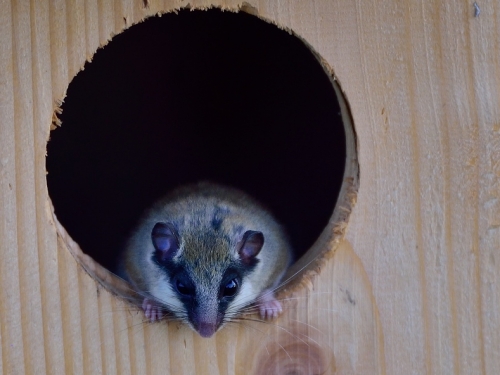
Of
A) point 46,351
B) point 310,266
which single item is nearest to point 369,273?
point 310,266

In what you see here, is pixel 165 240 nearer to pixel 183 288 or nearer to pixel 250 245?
pixel 183 288

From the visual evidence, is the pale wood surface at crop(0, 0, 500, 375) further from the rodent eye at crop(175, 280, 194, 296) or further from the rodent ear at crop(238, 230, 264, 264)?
the rodent ear at crop(238, 230, 264, 264)

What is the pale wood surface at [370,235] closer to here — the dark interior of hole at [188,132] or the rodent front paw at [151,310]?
the rodent front paw at [151,310]

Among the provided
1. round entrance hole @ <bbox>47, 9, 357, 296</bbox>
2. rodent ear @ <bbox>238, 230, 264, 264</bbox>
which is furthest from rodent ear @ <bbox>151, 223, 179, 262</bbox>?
round entrance hole @ <bbox>47, 9, 357, 296</bbox>

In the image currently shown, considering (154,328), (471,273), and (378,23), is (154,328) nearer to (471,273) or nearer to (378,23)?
(471,273)

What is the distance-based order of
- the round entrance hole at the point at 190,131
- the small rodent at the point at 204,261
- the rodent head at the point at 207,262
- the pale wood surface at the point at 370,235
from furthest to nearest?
1. the round entrance hole at the point at 190,131
2. the rodent head at the point at 207,262
3. the small rodent at the point at 204,261
4. the pale wood surface at the point at 370,235

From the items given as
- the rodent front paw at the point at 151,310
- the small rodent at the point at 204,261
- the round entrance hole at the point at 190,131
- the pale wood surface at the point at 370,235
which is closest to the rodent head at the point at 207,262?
the small rodent at the point at 204,261

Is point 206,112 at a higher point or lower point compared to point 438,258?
higher
